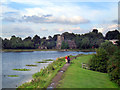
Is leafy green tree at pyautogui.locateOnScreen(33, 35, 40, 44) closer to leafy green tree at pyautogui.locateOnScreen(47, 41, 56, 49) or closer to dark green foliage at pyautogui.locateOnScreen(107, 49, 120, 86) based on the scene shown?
leafy green tree at pyautogui.locateOnScreen(47, 41, 56, 49)

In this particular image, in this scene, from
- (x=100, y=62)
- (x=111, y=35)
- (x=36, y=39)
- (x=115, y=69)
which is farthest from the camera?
(x=36, y=39)

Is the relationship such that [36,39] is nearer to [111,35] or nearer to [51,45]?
[51,45]

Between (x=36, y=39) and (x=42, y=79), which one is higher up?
(x=36, y=39)

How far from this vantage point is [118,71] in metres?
15.8

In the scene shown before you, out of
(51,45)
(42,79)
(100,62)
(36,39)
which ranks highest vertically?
(36,39)

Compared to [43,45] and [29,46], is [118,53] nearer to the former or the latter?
[29,46]

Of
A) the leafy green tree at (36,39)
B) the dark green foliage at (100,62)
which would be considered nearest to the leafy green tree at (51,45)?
the leafy green tree at (36,39)

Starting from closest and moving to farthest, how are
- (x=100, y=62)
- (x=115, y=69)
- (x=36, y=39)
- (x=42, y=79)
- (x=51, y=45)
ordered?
(x=115, y=69) → (x=42, y=79) → (x=100, y=62) → (x=51, y=45) → (x=36, y=39)

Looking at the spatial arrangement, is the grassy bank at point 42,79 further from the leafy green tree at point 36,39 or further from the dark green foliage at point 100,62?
the leafy green tree at point 36,39

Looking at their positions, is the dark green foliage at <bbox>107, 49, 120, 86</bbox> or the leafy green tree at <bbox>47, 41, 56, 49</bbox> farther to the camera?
the leafy green tree at <bbox>47, 41, 56, 49</bbox>

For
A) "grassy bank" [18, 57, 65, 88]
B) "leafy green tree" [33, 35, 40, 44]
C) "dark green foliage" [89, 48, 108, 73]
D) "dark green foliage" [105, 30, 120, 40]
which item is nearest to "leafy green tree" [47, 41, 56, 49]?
"leafy green tree" [33, 35, 40, 44]

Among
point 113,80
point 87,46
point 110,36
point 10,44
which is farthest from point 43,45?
point 113,80

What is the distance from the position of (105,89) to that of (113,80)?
136 inches

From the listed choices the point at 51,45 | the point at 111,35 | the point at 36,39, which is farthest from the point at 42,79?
the point at 36,39
